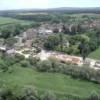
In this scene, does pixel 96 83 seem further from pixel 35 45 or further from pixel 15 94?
pixel 35 45

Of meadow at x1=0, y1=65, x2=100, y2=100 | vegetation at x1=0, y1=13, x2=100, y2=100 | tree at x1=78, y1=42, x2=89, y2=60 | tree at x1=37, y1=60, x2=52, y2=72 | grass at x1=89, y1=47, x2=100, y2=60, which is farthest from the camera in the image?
tree at x1=78, y1=42, x2=89, y2=60

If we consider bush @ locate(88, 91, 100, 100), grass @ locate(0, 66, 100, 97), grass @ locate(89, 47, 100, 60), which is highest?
bush @ locate(88, 91, 100, 100)

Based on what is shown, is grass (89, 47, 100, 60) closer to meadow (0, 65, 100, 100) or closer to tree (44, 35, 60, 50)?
tree (44, 35, 60, 50)

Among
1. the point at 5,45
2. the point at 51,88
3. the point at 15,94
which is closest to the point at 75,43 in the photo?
the point at 5,45

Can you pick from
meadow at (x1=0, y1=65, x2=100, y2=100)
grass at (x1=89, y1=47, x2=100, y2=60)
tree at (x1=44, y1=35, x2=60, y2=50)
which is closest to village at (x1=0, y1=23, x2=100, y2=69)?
tree at (x1=44, y1=35, x2=60, y2=50)

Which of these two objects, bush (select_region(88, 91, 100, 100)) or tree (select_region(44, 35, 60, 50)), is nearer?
bush (select_region(88, 91, 100, 100))

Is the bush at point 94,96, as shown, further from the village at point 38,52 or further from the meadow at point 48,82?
the village at point 38,52

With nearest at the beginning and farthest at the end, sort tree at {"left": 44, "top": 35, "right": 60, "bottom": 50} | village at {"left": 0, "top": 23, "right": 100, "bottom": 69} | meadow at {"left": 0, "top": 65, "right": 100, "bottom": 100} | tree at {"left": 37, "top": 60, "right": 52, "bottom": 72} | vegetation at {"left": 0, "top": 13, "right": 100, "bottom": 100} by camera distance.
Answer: vegetation at {"left": 0, "top": 13, "right": 100, "bottom": 100} < meadow at {"left": 0, "top": 65, "right": 100, "bottom": 100} < tree at {"left": 37, "top": 60, "right": 52, "bottom": 72} < village at {"left": 0, "top": 23, "right": 100, "bottom": 69} < tree at {"left": 44, "top": 35, "right": 60, "bottom": 50}

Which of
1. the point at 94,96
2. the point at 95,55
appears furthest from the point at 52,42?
the point at 94,96

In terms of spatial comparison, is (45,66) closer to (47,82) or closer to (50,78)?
(50,78)
